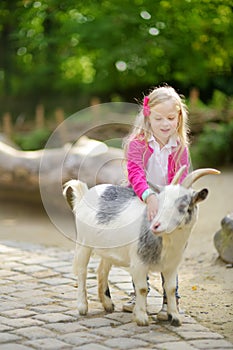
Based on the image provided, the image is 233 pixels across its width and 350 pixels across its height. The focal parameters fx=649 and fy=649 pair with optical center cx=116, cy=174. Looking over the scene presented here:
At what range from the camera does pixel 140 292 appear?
13.3ft

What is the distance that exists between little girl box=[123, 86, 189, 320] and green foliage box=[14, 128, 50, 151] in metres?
10.4

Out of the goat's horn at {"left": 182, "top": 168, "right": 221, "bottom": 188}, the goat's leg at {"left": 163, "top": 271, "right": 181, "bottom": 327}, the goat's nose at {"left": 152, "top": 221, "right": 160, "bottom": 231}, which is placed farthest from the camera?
the goat's leg at {"left": 163, "top": 271, "right": 181, "bottom": 327}

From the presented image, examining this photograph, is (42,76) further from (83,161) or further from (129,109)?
(83,161)

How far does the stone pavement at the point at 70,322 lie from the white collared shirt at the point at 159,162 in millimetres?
932

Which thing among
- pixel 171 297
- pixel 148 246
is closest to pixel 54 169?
pixel 171 297

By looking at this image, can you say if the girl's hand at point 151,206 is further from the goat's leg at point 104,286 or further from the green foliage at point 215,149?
the green foliage at point 215,149

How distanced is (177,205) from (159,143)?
0.60m

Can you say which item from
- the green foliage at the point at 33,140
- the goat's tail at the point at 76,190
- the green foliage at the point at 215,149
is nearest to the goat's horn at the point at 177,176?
the goat's tail at the point at 76,190

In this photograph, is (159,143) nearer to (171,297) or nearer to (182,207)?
(182,207)

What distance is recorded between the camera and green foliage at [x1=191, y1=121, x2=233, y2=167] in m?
12.7

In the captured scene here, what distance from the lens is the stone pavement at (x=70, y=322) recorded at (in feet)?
12.4

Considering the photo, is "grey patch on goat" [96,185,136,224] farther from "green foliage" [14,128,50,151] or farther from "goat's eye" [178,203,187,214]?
"green foliage" [14,128,50,151]

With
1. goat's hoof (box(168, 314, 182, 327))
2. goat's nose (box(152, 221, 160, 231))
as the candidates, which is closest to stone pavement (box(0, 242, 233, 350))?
goat's hoof (box(168, 314, 182, 327))

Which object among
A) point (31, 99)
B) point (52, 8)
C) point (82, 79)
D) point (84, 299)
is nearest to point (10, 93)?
point (31, 99)
